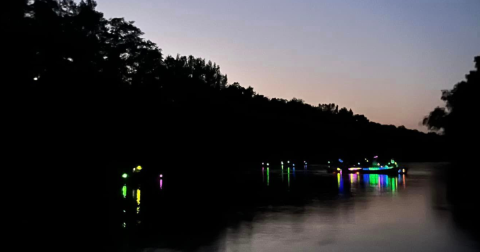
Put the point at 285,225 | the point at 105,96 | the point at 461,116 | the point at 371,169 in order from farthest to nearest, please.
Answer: the point at 371,169 → the point at 461,116 → the point at 105,96 → the point at 285,225

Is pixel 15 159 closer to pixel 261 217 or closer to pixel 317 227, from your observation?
pixel 261 217

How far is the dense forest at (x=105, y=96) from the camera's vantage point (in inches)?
1256

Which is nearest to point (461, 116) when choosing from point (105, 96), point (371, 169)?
point (371, 169)

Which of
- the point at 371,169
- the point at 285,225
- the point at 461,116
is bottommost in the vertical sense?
the point at 285,225

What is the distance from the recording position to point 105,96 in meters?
40.6

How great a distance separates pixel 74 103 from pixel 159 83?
29.9 metres

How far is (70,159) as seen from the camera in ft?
109

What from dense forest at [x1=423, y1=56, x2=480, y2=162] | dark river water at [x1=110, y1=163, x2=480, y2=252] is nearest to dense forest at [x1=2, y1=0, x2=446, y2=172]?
dense forest at [x1=423, y1=56, x2=480, y2=162]

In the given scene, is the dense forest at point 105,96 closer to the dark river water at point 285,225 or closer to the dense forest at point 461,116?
the dense forest at point 461,116

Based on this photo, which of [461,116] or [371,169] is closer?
[461,116]

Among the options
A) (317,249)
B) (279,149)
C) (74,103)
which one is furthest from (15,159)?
(279,149)

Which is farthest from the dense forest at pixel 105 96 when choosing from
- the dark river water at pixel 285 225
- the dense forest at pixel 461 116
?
the dark river water at pixel 285 225

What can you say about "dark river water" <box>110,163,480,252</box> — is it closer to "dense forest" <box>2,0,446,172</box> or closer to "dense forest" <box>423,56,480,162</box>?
"dense forest" <box>2,0,446,172</box>

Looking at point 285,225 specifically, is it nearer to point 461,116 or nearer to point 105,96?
point 105,96
